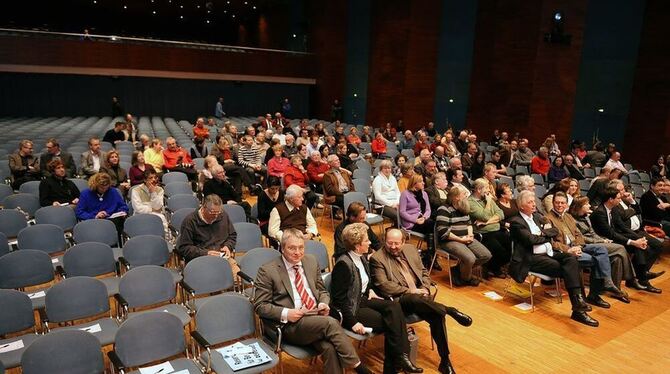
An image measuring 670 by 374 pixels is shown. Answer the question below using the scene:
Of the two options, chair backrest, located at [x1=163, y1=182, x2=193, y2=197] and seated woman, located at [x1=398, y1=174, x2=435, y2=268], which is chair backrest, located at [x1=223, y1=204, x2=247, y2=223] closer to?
chair backrest, located at [x1=163, y1=182, x2=193, y2=197]

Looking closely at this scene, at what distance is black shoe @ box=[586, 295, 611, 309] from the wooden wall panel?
29.3 feet

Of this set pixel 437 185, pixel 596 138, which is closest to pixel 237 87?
pixel 596 138

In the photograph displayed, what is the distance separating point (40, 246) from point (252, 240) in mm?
2213

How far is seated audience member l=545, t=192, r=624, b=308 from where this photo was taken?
568cm

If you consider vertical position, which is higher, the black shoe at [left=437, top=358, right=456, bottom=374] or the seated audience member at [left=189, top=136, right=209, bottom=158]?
the seated audience member at [left=189, top=136, right=209, bottom=158]

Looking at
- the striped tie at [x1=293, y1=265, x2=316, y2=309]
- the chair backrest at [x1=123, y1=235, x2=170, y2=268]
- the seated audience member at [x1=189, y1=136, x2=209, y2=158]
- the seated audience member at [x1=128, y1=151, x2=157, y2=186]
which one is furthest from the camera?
the seated audience member at [x1=189, y1=136, x2=209, y2=158]

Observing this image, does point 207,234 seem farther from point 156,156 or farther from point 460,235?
point 156,156

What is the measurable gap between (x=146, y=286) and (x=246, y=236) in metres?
1.52

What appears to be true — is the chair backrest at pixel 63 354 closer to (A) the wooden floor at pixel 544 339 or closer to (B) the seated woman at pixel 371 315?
(A) the wooden floor at pixel 544 339

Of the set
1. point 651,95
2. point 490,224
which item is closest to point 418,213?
point 490,224

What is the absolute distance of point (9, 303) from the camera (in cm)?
358

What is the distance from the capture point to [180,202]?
21.8 feet

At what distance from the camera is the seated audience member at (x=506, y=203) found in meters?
6.45

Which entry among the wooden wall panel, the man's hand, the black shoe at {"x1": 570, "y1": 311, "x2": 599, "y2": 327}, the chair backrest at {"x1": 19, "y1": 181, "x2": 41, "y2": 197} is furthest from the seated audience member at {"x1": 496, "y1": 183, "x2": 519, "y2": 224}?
the wooden wall panel
